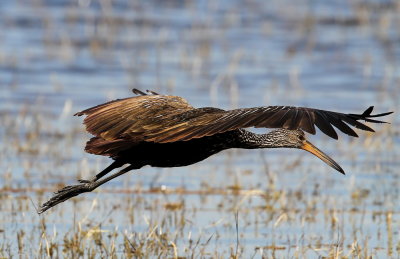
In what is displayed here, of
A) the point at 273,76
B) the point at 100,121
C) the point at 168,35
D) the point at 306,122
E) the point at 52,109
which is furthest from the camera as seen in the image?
the point at 168,35

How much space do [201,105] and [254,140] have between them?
5.73 meters

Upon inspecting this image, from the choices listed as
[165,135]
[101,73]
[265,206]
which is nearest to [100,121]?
[165,135]

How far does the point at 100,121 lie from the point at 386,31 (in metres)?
12.7

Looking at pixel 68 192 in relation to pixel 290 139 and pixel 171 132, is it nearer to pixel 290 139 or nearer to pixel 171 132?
pixel 171 132

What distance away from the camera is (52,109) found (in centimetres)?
1320

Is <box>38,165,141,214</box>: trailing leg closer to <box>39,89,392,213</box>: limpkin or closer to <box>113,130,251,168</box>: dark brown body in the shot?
<box>39,89,392,213</box>: limpkin

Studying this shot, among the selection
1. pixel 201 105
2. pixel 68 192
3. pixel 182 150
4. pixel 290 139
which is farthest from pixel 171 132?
pixel 201 105

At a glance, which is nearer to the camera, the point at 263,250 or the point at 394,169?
the point at 263,250

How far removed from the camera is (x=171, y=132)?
6512mm

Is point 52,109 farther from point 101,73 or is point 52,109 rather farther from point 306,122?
point 306,122

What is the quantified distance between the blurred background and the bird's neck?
0.62 meters

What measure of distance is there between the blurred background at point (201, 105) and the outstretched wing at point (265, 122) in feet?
3.20

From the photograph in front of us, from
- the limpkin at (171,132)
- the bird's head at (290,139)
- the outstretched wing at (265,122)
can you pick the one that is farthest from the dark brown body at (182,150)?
the outstretched wing at (265,122)

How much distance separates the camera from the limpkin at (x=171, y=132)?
6266 mm
